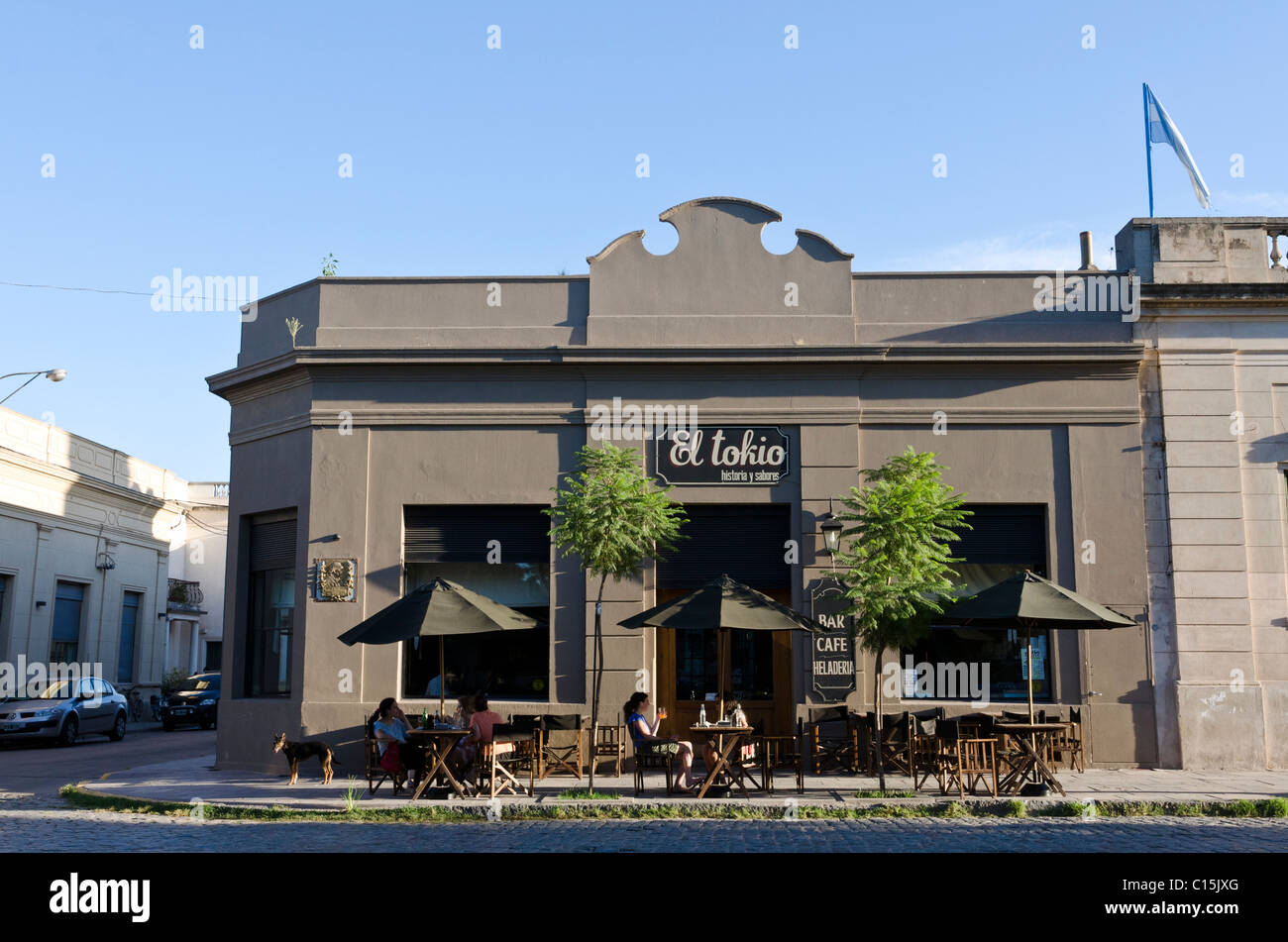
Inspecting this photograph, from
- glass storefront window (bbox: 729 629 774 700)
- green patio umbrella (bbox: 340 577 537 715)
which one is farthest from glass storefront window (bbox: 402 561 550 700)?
glass storefront window (bbox: 729 629 774 700)

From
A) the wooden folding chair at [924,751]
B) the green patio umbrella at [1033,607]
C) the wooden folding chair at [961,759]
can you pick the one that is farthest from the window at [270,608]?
the green patio umbrella at [1033,607]

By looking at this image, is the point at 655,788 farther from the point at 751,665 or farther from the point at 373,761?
the point at 373,761

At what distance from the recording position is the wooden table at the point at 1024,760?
41.2 feet

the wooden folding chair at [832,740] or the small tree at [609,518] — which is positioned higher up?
the small tree at [609,518]

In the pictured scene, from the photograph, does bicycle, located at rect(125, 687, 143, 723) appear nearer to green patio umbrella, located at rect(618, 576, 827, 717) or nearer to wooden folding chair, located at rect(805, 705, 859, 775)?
wooden folding chair, located at rect(805, 705, 859, 775)

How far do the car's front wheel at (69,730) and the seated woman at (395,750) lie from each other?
Result: 15.0 meters

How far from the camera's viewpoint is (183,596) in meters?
41.0

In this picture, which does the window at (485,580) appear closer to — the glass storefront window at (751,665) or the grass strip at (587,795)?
the glass storefront window at (751,665)

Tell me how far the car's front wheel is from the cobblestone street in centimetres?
1470

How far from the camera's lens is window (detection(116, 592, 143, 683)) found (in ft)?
118

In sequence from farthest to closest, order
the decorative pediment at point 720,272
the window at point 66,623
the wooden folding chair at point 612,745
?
the window at point 66,623 → the decorative pediment at point 720,272 → the wooden folding chair at point 612,745
